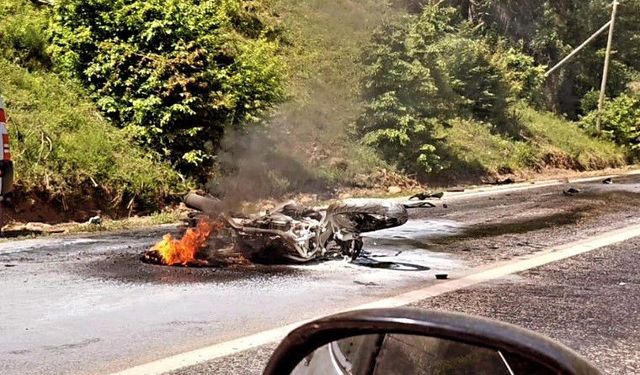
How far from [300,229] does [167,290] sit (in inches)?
70.8

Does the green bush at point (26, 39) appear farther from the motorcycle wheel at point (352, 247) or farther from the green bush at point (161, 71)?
the motorcycle wheel at point (352, 247)

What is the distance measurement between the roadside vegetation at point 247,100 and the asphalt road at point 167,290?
184 cm

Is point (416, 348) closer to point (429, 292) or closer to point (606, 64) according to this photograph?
point (429, 292)

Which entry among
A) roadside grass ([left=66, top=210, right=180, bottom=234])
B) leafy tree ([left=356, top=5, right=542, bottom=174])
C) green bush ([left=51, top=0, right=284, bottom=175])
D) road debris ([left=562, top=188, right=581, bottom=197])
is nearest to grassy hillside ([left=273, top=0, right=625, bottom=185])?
leafy tree ([left=356, top=5, right=542, bottom=174])

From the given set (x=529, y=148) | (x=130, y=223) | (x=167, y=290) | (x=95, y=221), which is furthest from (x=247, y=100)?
(x=529, y=148)

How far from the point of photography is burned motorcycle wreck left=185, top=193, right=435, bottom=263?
6906mm

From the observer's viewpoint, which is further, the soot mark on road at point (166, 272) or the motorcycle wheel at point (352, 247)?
the motorcycle wheel at point (352, 247)

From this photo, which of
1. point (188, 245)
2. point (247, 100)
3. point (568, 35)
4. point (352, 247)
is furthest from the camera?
point (568, 35)

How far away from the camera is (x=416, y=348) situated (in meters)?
1.37

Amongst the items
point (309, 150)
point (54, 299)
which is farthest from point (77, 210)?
point (309, 150)

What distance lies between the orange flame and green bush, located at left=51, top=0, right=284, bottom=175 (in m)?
5.15

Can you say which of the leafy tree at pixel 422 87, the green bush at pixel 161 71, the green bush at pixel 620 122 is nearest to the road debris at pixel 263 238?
the green bush at pixel 161 71

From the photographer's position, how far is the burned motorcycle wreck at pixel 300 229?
691cm

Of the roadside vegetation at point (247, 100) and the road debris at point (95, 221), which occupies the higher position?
the roadside vegetation at point (247, 100)
